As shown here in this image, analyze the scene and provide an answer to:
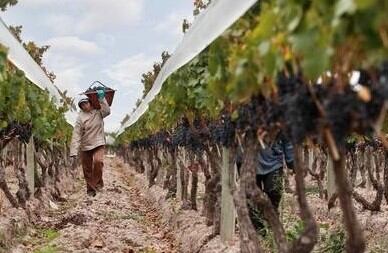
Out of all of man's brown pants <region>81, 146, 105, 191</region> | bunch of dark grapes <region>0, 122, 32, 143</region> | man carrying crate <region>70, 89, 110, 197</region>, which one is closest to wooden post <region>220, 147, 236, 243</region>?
bunch of dark grapes <region>0, 122, 32, 143</region>

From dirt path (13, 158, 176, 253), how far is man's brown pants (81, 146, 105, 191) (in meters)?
0.26

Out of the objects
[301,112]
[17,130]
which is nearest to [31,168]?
[17,130]

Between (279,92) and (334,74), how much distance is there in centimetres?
26

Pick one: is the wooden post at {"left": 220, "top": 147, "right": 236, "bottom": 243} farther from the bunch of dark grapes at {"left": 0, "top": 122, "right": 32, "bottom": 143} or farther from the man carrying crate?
the man carrying crate

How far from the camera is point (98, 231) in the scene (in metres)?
7.07

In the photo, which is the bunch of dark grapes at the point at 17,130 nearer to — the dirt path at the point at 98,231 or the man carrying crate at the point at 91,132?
the dirt path at the point at 98,231

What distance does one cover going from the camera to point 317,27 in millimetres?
1761

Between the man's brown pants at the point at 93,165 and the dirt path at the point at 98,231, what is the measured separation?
0.26 m

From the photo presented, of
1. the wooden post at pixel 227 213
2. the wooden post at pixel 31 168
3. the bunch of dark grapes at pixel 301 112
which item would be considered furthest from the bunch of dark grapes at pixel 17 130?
the bunch of dark grapes at pixel 301 112

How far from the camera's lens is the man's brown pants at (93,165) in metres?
9.63

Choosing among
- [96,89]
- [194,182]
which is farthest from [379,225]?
[96,89]

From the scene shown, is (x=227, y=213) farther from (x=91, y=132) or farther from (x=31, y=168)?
(x=31, y=168)

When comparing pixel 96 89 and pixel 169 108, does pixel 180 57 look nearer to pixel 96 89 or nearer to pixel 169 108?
pixel 169 108

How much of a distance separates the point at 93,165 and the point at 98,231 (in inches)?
105
